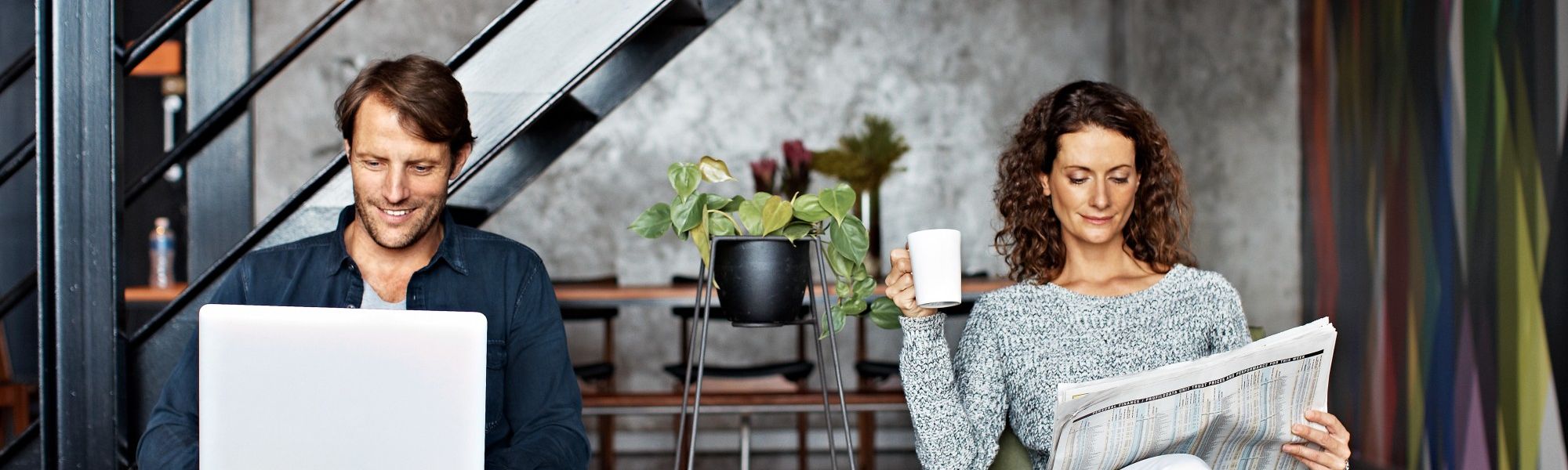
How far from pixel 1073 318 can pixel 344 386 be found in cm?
103

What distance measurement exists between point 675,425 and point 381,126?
3.31 meters

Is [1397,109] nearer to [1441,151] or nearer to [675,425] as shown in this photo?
[1441,151]

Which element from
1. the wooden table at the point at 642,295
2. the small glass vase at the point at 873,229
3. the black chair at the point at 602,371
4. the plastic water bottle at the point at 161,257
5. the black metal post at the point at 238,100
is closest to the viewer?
the black metal post at the point at 238,100

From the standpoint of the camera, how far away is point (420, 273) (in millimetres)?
1654

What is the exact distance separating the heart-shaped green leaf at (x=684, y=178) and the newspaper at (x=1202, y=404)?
0.63 meters

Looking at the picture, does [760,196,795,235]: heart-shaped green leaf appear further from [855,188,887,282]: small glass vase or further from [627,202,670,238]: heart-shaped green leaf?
[855,188,887,282]: small glass vase

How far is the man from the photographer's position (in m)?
1.54

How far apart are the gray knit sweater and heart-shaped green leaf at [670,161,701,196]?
373 millimetres

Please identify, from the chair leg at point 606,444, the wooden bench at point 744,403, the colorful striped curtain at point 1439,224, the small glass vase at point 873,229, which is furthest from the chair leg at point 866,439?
the colorful striped curtain at point 1439,224

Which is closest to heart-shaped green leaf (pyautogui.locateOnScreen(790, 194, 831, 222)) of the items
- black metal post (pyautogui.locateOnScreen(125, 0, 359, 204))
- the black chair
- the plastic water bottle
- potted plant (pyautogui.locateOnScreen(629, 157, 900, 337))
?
potted plant (pyautogui.locateOnScreen(629, 157, 900, 337))

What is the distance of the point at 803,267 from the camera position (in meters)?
1.71

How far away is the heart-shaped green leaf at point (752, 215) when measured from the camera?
5.45ft

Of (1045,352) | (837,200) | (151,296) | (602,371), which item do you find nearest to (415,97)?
(837,200)

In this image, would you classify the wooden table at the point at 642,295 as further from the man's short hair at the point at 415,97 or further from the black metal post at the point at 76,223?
the man's short hair at the point at 415,97
